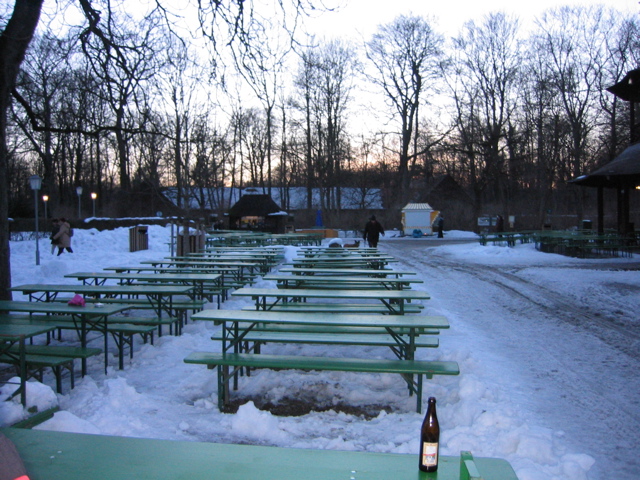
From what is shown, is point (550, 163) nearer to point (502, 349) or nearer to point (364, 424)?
point (502, 349)

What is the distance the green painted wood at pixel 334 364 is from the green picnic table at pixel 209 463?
235 cm

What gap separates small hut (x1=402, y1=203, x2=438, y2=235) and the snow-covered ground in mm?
29543

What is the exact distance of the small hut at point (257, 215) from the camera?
35812 mm

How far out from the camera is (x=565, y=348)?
7168 millimetres

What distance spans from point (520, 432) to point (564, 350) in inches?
140

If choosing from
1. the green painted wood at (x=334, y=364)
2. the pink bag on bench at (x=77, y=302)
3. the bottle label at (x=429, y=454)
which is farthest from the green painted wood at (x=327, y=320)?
the bottle label at (x=429, y=454)

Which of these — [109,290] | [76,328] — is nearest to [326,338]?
[76,328]

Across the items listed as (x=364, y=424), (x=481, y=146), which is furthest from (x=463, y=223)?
(x=364, y=424)

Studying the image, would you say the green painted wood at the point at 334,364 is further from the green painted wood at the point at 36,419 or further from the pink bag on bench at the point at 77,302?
the pink bag on bench at the point at 77,302

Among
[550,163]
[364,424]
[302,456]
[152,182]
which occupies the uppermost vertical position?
[550,163]

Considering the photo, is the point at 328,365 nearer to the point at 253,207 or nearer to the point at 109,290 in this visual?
the point at 109,290

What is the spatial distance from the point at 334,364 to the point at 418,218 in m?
35.2

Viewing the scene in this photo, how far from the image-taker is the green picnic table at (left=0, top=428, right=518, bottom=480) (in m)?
2.07

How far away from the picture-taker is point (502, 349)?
23.2 feet
